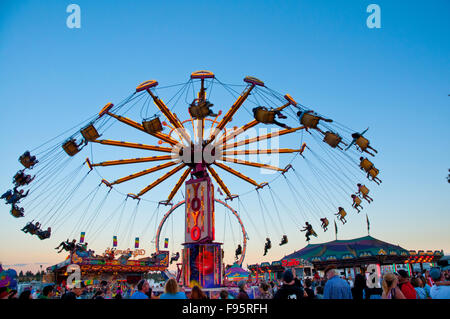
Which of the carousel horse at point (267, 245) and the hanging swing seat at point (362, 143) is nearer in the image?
the hanging swing seat at point (362, 143)

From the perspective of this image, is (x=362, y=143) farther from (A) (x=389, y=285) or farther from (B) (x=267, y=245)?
(B) (x=267, y=245)

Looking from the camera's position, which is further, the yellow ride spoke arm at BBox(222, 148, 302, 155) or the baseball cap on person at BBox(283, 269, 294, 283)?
the yellow ride spoke arm at BBox(222, 148, 302, 155)

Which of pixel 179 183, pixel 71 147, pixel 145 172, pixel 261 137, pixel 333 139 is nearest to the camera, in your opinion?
pixel 333 139

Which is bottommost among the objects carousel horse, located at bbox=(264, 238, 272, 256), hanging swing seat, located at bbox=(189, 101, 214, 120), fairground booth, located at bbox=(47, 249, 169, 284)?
fairground booth, located at bbox=(47, 249, 169, 284)

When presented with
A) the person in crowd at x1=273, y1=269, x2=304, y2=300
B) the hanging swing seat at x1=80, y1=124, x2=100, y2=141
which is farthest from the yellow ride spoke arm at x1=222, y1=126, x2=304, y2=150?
the person in crowd at x1=273, y1=269, x2=304, y2=300

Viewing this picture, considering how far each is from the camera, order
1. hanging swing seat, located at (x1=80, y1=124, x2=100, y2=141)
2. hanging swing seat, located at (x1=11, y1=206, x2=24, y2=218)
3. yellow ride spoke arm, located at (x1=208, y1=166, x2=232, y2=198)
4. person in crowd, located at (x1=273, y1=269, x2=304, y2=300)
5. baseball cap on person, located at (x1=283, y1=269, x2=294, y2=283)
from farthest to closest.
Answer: yellow ride spoke arm, located at (x1=208, y1=166, x2=232, y2=198) < hanging swing seat, located at (x1=11, y1=206, x2=24, y2=218) < hanging swing seat, located at (x1=80, y1=124, x2=100, y2=141) < baseball cap on person, located at (x1=283, y1=269, x2=294, y2=283) < person in crowd, located at (x1=273, y1=269, x2=304, y2=300)

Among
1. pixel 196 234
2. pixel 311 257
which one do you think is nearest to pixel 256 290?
pixel 196 234

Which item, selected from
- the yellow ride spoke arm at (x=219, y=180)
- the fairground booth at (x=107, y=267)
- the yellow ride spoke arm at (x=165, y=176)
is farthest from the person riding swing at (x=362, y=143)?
the fairground booth at (x=107, y=267)

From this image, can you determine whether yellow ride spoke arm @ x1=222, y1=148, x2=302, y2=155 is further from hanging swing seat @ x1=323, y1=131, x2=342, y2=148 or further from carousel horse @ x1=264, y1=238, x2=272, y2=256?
carousel horse @ x1=264, y1=238, x2=272, y2=256

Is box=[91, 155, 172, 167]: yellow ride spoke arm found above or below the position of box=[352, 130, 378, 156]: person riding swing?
above

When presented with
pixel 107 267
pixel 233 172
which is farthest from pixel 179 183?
pixel 107 267

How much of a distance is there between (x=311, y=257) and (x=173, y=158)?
32.3 m

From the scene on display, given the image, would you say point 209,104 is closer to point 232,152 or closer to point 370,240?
point 232,152

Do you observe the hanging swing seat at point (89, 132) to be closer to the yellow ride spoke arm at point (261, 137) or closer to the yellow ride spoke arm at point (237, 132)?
the yellow ride spoke arm at point (237, 132)
